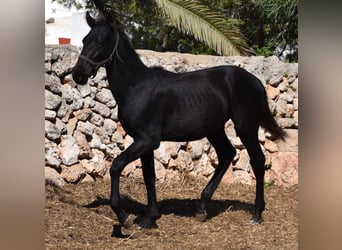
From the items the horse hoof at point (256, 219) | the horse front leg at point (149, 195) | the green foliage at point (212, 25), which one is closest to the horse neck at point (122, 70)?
the horse front leg at point (149, 195)

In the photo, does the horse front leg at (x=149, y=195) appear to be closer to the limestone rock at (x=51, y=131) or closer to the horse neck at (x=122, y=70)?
the horse neck at (x=122, y=70)

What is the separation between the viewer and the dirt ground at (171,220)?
5.31m

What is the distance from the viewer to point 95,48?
5184mm

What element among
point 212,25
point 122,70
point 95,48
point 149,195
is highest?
point 212,25

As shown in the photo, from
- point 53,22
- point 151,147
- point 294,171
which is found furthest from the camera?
point 294,171

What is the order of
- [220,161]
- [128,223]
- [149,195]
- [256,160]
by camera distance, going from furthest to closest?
1. [220,161]
2. [256,160]
3. [149,195]
4. [128,223]

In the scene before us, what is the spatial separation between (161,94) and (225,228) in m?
1.35

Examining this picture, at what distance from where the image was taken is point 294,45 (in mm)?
7191

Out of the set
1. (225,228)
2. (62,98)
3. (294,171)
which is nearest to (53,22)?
(62,98)

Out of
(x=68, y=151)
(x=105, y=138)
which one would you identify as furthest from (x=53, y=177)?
(x=105, y=138)

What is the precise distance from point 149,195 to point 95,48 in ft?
4.57

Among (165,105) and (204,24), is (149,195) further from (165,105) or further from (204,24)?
(204,24)

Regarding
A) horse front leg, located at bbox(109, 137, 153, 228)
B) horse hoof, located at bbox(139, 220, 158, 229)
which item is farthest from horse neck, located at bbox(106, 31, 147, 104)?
horse hoof, located at bbox(139, 220, 158, 229)
